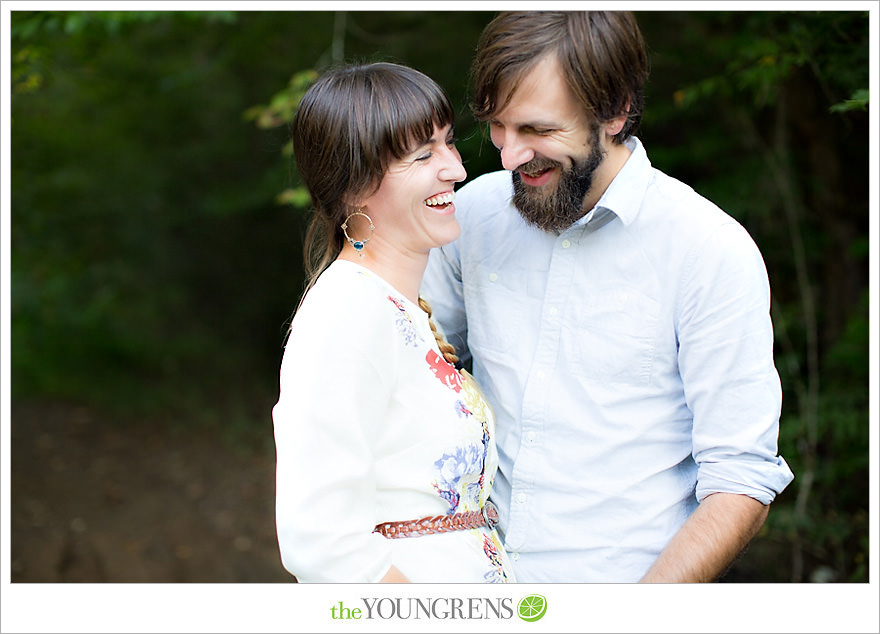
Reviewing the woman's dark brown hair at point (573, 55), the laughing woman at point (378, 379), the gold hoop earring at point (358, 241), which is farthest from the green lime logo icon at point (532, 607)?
the woman's dark brown hair at point (573, 55)

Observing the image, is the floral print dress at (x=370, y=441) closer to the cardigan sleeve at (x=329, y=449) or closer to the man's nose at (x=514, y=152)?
the cardigan sleeve at (x=329, y=449)

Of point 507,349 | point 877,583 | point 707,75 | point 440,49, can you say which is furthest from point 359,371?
point 440,49

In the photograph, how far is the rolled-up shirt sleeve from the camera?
1.76 m

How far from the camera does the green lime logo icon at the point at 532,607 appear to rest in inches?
70.5

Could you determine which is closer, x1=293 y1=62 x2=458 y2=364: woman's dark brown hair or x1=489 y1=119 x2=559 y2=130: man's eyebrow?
x1=293 y1=62 x2=458 y2=364: woman's dark brown hair

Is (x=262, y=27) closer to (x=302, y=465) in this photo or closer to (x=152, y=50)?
(x=152, y=50)

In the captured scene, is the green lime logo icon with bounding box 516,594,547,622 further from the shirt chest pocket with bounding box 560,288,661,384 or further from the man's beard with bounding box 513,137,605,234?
the man's beard with bounding box 513,137,605,234

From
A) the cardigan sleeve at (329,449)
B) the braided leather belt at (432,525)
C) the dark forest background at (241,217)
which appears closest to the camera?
the cardigan sleeve at (329,449)

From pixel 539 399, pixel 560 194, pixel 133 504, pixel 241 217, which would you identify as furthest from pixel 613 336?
pixel 241 217

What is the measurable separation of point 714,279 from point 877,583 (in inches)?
32.2

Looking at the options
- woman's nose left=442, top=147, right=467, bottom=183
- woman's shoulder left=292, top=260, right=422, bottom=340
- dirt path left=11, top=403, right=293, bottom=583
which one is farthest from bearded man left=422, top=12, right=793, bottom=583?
dirt path left=11, top=403, right=293, bottom=583

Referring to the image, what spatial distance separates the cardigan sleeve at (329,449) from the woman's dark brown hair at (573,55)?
0.64m

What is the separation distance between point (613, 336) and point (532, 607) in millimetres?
608

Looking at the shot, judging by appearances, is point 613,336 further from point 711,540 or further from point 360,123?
point 360,123
